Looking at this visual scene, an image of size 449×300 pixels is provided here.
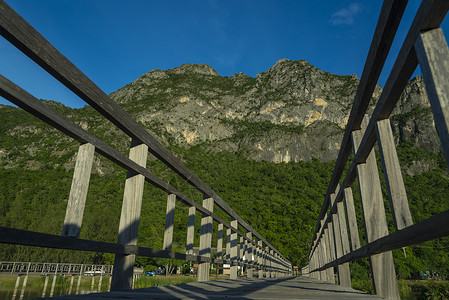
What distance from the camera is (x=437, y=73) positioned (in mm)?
834

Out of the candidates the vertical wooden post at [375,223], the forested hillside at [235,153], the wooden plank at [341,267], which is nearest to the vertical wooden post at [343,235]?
the wooden plank at [341,267]

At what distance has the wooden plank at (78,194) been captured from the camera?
123cm

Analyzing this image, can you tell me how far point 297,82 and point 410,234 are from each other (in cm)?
12004

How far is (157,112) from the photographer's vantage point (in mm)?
98625

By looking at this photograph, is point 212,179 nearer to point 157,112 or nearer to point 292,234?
point 292,234

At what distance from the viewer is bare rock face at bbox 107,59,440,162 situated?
313 feet

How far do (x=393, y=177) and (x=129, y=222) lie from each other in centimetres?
154

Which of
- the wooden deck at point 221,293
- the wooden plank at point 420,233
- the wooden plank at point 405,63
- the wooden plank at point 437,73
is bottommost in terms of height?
the wooden deck at point 221,293

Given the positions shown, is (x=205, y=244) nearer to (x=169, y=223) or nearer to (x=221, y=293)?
(x=169, y=223)

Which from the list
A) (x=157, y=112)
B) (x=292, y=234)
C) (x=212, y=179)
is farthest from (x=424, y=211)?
(x=157, y=112)

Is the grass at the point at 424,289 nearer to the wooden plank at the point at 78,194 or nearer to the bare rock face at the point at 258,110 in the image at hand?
the wooden plank at the point at 78,194

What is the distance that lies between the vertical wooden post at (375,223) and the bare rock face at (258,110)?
3439 inches

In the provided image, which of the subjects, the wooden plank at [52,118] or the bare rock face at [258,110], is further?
the bare rock face at [258,110]

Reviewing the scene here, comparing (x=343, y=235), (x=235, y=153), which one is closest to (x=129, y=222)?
(x=343, y=235)
